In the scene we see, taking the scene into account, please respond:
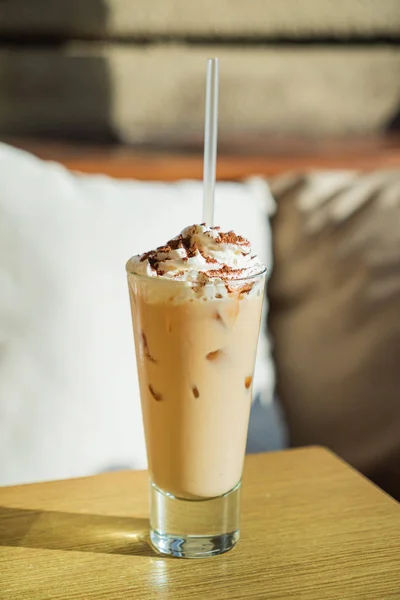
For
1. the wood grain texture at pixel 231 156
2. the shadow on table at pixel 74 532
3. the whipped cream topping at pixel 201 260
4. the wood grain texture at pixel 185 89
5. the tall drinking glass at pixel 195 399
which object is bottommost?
the shadow on table at pixel 74 532

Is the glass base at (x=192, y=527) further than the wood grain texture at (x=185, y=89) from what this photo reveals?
No

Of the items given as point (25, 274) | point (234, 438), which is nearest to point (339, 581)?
point (234, 438)

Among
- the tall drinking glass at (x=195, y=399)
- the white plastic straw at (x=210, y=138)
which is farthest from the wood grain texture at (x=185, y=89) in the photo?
the tall drinking glass at (x=195, y=399)

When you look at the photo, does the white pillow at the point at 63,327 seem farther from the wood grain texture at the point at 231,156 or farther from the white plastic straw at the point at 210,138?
the white plastic straw at the point at 210,138

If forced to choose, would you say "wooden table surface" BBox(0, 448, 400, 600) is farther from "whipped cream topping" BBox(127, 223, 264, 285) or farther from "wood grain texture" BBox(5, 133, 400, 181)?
"wood grain texture" BBox(5, 133, 400, 181)

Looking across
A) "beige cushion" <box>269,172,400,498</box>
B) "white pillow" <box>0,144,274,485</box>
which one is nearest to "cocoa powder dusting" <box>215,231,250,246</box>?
"white pillow" <box>0,144,274,485</box>

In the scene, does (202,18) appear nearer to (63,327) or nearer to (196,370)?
(63,327)
